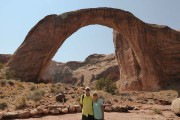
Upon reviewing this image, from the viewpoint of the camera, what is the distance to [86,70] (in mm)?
56844

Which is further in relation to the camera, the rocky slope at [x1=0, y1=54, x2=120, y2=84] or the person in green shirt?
the rocky slope at [x1=0, y1=54, x2=120, y2=84]

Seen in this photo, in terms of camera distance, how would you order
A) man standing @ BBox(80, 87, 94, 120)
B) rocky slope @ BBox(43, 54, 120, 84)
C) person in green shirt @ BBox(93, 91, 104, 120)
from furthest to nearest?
rocky slope @ BBox(43, 54, 120, 84), man standing @ BBox(80, 87, 94, 120), person in green shirt @ BBox(93, 91, 104, 120)

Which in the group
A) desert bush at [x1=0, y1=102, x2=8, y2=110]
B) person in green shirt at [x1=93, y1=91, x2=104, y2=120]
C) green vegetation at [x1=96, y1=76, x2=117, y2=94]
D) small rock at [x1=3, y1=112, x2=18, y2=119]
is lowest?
small rock at [x1=3, y1=112, x2=18, y2=119]

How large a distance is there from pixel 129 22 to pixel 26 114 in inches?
764

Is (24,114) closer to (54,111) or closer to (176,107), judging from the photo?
(54,111)

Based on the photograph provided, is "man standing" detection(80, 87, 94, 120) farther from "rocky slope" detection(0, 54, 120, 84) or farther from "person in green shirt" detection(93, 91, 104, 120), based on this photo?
"rocky slope" detection(0, 54, 120, 84)

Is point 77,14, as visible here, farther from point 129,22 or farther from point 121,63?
point 121,63

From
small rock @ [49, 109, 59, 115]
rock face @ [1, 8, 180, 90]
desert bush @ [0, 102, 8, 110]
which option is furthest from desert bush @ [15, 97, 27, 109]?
rock face @ [1, 8, 180, 90]

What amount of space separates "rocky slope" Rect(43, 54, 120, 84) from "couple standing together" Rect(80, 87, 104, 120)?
40949 mm

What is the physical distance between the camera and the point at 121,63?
3328 centimetres

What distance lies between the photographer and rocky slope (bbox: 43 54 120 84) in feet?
167

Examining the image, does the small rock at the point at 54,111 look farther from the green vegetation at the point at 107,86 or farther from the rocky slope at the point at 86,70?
the rocky slope at the point at 86,70

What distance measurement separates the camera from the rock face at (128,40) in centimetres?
2553

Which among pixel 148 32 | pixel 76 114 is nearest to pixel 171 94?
pixel 148 32
